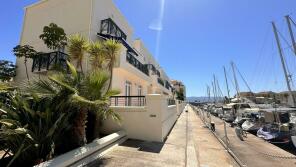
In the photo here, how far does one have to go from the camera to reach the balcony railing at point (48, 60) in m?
12.2

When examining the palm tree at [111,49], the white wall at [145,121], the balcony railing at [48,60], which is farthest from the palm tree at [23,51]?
the white wall at [145,121]

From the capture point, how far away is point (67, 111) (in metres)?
6.18

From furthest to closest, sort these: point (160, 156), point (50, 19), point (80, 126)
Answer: point (50, 19), point (160, 156), point (80, 126)

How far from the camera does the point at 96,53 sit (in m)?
9.19

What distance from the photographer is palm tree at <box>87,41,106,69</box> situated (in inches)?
360

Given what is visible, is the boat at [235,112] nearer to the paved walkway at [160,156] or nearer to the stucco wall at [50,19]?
the paved walkway at [160,156]

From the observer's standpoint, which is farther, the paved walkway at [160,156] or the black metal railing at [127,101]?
the black metal railing at [127,101]

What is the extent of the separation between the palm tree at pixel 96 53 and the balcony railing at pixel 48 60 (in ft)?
13.6

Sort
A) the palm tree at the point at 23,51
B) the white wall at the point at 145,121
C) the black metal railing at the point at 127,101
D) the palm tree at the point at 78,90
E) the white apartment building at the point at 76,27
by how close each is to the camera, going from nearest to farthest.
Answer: the palm tree at the point at 78,90 < the white wall at the point at 145,121 < the black metal railing at the point at 127,101 < the palm tree at the point at 23,51 < the white apartment building at the point at 76,27

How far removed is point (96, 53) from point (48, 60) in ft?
19.2

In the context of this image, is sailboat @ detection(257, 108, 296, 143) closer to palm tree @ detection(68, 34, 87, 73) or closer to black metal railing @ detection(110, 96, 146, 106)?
black metal railing @ detection(110, 96, 146, 106)

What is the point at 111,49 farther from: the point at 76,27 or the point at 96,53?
the point at 76,27

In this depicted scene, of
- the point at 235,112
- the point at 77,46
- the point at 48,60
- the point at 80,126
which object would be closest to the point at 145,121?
the point at 80,126

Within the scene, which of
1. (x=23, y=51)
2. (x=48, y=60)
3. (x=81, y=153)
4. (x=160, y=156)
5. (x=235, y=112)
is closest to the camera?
(x=81, y=153)
